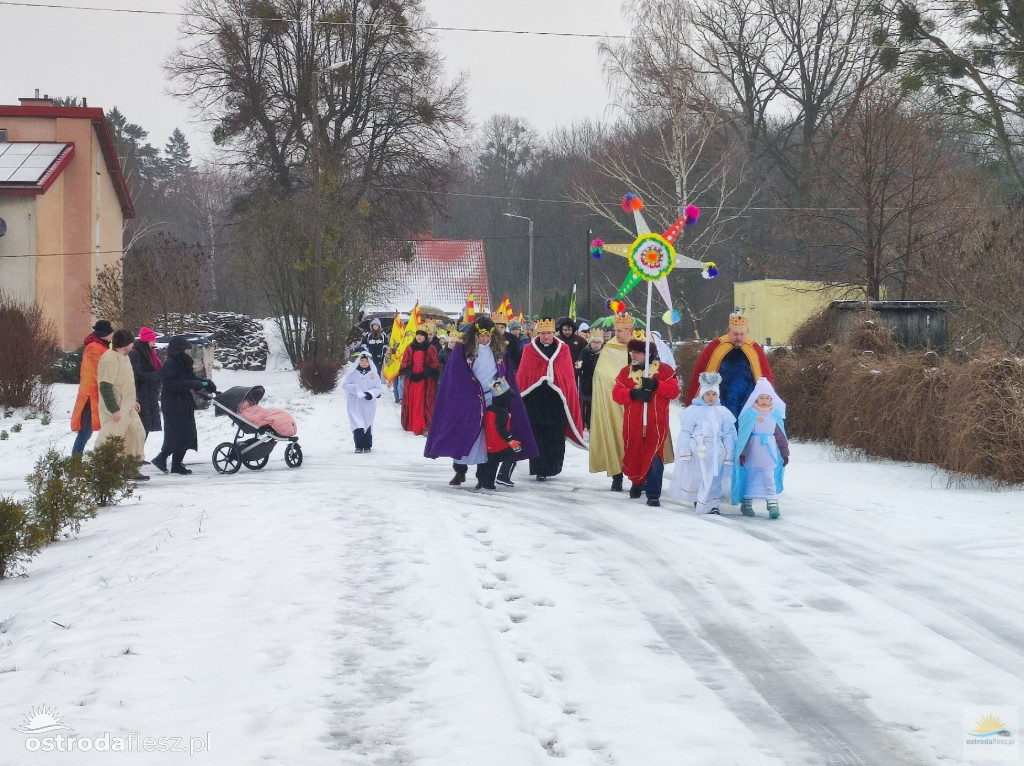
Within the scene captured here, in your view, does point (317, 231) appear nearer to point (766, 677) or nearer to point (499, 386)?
point (499, 386)

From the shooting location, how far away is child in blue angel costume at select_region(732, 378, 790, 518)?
978 cm

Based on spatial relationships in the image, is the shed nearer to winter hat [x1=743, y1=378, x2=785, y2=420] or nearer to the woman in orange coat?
winter hat [x1=743, y1=378, x2=785, y2=420]

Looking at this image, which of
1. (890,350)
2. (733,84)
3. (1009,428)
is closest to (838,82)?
(733,84)

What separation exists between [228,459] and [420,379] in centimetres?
470

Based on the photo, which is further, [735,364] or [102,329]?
[102,329]

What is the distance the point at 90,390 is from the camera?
13.1 meters

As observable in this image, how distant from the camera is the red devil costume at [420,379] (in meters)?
17.9

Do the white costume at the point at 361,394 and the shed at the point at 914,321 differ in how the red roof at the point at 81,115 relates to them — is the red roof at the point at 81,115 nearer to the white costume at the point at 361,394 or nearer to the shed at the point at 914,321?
the white costume at the point at 361,394

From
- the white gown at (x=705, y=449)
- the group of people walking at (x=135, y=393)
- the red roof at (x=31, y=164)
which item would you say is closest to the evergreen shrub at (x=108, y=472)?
the group of people walking at (x=135, y=393)

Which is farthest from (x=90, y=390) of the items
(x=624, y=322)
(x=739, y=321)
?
(x=739, y=321)

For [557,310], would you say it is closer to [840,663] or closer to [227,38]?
[227,38]

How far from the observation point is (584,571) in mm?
7492

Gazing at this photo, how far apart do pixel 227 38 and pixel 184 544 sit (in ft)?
109

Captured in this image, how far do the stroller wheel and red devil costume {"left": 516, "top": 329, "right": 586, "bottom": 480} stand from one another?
372cm
